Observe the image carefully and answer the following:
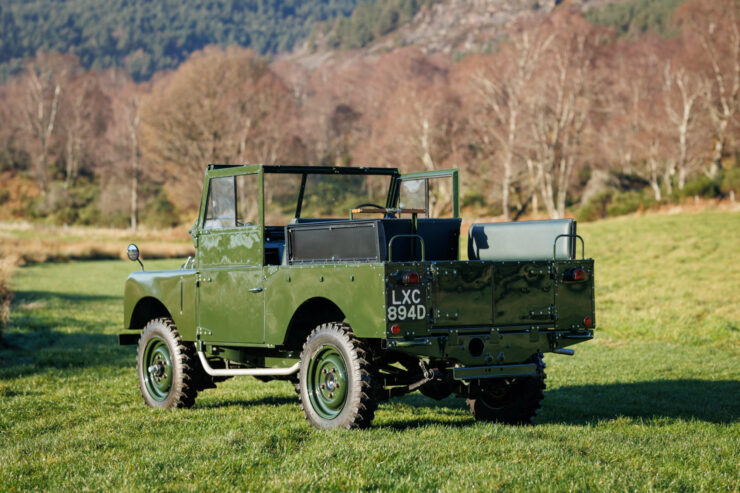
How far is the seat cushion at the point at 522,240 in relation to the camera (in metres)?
8.80

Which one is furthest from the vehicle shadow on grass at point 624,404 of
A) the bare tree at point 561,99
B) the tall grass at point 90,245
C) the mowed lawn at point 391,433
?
the bare tree at point 561,99

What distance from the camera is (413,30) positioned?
168875 millimetres

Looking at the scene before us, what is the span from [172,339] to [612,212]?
42335 millimetres

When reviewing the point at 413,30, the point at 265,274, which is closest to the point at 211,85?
the point at 265,274

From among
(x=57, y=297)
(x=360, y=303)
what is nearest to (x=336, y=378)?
(x=360, y=303)

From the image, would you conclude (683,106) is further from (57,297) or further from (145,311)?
(145,311)

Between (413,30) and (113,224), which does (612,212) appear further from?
(413,30)

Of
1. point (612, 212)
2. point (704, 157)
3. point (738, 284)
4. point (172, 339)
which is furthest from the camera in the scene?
point (704, 157)

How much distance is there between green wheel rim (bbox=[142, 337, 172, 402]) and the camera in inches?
401

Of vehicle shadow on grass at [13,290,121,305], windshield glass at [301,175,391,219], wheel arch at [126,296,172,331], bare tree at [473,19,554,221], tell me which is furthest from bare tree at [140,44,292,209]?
windshield glass at [301,175,391,219]

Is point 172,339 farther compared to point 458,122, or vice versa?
point 458,122

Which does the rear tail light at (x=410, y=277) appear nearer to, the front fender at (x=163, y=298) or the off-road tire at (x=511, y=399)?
the off-road tire at (x=511, y=399)

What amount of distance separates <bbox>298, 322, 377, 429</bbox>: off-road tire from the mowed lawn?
18 cm

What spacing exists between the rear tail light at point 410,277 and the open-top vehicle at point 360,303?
0.03 m
